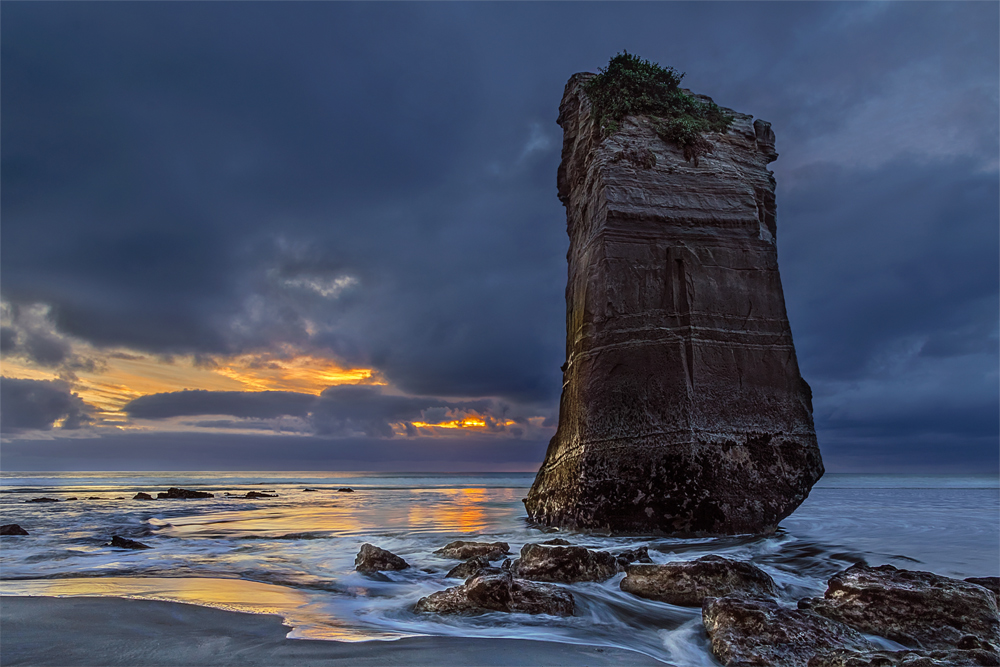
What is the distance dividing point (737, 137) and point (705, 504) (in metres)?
8.29

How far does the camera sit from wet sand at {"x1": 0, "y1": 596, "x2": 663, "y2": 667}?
11.5 ft

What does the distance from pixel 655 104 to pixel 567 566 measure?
10590 mm

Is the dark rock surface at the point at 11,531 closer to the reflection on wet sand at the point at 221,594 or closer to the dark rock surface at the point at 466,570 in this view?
the reflection on wet sand at the point at 221,594

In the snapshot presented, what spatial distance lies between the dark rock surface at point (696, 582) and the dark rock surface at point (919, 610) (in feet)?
1.82

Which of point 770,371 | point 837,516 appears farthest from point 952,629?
point 837,516

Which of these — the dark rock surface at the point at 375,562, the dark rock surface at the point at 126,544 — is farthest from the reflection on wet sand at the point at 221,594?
the dark rock surface at the point at 126,544

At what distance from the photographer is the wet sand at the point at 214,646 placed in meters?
3.51

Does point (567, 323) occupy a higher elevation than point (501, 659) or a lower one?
higher

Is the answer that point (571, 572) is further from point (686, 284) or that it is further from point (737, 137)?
point (737, 137)

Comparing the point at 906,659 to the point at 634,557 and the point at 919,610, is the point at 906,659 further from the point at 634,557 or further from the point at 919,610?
the point at 634,557

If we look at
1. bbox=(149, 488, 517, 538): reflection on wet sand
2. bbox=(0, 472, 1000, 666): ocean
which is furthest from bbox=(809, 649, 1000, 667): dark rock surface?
bbox=(149, 488, 517, 538): reflection on wet sand

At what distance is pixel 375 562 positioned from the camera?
705 centimetres

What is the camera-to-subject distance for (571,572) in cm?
623

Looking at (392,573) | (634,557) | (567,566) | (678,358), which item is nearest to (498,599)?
(567,566)
